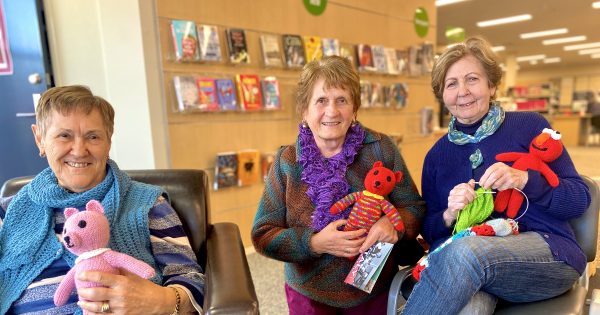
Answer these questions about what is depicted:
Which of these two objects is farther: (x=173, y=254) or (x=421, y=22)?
(x=421, y=22)

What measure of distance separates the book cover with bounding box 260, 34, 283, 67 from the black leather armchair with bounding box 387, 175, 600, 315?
7.04ft

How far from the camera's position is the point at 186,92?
2.60 m

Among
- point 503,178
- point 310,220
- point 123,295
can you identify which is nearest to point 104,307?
point 123,295

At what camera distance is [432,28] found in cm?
480

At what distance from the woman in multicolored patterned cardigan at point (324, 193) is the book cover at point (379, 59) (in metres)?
2.69

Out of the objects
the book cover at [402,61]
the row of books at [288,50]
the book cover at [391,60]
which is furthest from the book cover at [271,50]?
the book cover at [402,61]

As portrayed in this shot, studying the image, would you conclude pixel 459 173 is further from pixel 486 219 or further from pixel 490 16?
pixel 490 16

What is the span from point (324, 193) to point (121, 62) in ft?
6.24

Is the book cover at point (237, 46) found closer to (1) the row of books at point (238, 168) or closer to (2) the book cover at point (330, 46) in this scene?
(1) the row of books at point (238, 168)

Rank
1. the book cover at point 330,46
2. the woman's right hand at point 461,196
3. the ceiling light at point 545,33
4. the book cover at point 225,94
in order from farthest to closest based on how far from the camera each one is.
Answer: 1. the ceiling light at point 545,33
2. the book cover at point 330,46
3. the book cover at point 225,94
4. the woman's right hand at point 461,196

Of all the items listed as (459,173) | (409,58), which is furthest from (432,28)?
(459,173)

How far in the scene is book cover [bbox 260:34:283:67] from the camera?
9.82 feet

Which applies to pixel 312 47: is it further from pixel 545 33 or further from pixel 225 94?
pixel 545 33

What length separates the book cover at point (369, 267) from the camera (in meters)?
1.21
